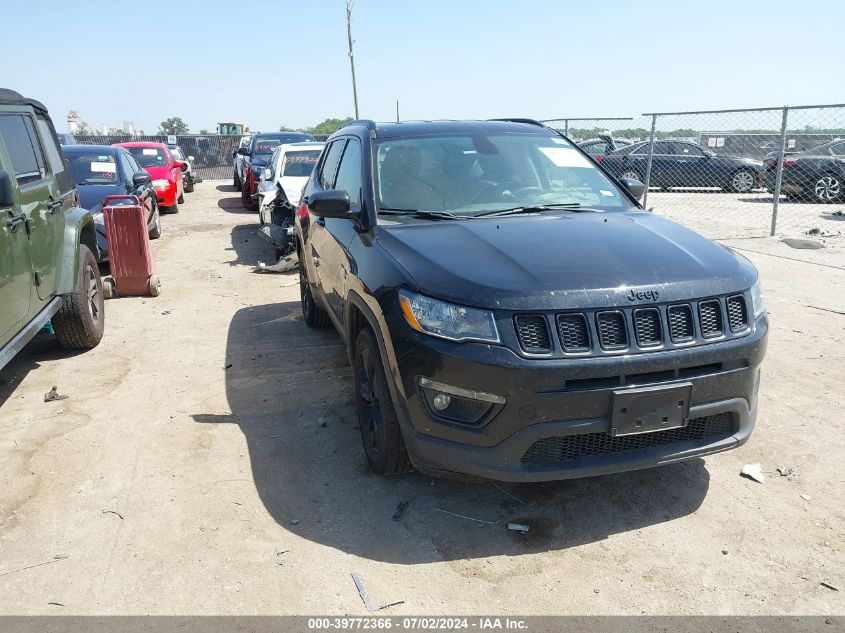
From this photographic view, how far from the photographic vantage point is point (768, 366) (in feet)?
16.8

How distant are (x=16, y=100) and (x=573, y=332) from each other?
4729mm

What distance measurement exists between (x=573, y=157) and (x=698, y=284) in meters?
1.86

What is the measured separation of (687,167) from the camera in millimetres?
17609

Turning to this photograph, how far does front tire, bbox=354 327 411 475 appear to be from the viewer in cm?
331

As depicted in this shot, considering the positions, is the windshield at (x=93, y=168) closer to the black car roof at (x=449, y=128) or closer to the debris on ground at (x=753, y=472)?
the black car roof at (x=449, y=128)

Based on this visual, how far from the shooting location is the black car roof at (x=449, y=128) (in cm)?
446

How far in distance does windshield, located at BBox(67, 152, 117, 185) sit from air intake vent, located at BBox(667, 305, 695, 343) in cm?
889

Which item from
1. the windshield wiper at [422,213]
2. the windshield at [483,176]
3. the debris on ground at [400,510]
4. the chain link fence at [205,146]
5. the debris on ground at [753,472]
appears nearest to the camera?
the debris on ground at [400,510]

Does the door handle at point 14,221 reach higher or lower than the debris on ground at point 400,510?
higher

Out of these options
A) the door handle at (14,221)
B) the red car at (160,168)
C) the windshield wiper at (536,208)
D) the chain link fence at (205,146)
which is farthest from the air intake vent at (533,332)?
the chain link fence at (205,146)

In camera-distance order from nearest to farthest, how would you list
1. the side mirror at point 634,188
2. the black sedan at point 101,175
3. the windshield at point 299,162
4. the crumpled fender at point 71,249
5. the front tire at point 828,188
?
the side mirror at point 634,188 → the crumpled fender at point 71,249 → the black sedan at point 101,175 → the windshield at point 299,162 → the front tire at point 828,188

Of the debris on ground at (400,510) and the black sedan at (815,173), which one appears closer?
the debris on ground at (400,510)

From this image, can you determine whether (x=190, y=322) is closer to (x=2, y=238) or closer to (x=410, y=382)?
(x=2, y=238)

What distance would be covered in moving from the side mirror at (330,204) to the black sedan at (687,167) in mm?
14268
